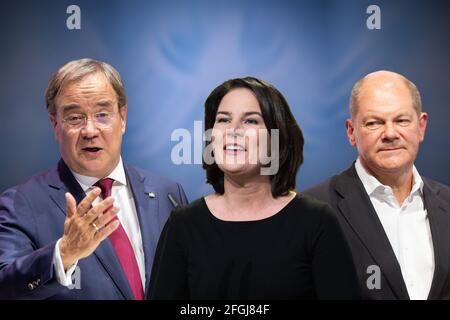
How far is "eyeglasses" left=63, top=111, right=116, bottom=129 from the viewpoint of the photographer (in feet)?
8.59

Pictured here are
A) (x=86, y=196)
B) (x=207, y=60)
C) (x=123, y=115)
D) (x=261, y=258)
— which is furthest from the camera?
(x=207, y=60)

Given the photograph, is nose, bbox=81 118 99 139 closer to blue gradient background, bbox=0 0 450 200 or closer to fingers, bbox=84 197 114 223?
blue gradient background, bbox=0 0 450 200

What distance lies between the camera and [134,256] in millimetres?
2631

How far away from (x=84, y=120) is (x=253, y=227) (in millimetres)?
916

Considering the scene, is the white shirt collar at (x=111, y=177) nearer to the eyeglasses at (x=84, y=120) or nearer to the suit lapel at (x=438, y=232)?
the eyeglasses at (x=84, y=120)

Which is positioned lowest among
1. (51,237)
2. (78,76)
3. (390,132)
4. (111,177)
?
(51,237)

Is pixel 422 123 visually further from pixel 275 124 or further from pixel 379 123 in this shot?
pixel 275 124

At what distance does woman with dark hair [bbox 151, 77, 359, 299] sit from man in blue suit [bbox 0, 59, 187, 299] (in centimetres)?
28

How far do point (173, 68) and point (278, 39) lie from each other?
0.52 metres

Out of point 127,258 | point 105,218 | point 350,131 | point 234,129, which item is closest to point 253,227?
point 234,129

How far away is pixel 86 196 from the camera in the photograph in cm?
246

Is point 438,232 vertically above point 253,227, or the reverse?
point 253,227
